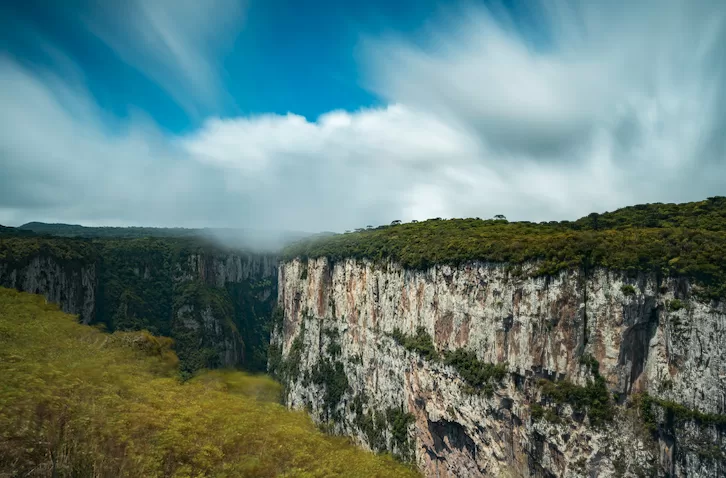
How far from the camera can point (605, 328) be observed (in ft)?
132

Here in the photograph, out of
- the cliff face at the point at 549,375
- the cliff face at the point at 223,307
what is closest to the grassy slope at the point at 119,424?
the cliff face at the point at 549,375

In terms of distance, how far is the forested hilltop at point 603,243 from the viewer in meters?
37.3

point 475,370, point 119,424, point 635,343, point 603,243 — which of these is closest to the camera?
point 119,424

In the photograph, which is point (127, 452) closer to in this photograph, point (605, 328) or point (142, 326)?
point (605, 328)

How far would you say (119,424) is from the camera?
16.2 meters

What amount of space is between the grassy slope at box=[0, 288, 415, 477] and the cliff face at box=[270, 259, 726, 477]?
25726mm

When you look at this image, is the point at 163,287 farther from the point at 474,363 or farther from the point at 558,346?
the point at 558,346

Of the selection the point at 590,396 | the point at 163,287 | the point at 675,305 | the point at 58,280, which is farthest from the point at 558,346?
the point at 163,287

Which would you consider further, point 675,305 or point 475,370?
point 475,370

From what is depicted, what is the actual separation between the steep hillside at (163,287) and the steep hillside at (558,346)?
57.3 metres

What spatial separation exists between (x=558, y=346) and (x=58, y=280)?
97.2m

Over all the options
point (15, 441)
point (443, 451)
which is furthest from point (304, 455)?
point (443, 451)

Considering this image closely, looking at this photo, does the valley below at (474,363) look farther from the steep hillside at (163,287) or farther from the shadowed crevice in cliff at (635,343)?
the steep hillside at (163,287)

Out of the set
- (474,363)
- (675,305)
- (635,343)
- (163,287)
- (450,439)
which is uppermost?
(675,305)
